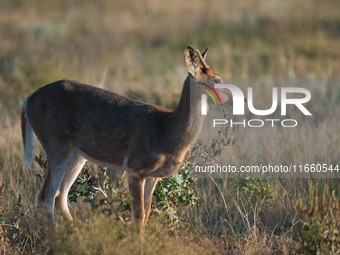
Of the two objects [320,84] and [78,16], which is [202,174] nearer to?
[320,84]

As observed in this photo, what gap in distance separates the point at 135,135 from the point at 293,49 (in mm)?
12595

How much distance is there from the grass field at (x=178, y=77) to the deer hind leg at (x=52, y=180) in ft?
0.88

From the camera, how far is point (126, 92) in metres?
11.6

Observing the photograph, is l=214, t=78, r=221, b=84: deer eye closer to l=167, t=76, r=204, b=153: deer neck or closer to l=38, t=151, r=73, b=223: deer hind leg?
l=167, t=76, r=204, b=153: deer neck

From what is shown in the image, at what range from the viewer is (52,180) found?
17.2ft

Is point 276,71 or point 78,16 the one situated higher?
point 78,16

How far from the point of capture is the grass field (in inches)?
205

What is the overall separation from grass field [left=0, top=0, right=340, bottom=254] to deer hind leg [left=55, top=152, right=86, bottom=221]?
307 mm

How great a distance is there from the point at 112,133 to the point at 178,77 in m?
7.76

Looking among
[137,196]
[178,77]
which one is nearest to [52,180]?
[137,196]

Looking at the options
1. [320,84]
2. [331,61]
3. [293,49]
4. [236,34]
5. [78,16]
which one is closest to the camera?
[320,84]

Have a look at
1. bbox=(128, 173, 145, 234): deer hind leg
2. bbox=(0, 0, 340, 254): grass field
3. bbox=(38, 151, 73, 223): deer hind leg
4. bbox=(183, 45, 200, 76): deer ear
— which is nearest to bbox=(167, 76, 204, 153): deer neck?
bbox=(183, 45, 200, 76): deer ear

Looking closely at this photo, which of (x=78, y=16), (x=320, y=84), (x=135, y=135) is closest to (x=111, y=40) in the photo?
(x=78, y=16)

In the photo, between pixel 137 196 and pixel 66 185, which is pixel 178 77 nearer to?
pixel 66 185
